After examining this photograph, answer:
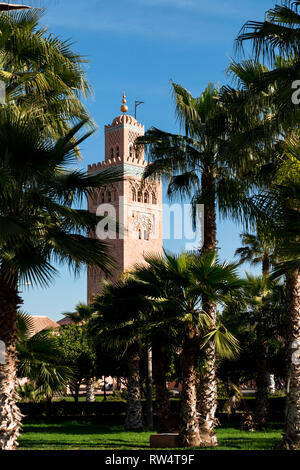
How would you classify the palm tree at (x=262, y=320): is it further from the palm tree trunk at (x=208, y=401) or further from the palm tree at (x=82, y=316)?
the palm tree at (x=82, y=316)

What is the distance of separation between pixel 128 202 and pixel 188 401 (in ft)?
181

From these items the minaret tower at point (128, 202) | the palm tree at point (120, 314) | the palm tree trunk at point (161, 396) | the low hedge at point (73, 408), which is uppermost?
the minaret tower at point (128, 202)

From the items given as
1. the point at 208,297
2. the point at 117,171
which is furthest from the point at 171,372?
the point at 117,171

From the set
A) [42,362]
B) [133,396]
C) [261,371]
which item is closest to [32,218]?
[42,362]

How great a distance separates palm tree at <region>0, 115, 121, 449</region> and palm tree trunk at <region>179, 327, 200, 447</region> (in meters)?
5.58

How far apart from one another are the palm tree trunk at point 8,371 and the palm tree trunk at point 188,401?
17.9 ft

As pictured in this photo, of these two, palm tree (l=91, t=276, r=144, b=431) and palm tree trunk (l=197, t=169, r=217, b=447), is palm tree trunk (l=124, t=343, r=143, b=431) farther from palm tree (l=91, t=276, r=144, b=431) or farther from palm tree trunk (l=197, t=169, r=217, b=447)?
palm tree trunk (l=197, t=169, r=217, b=447)

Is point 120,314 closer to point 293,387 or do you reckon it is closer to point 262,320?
point 293,387

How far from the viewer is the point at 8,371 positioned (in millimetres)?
9930

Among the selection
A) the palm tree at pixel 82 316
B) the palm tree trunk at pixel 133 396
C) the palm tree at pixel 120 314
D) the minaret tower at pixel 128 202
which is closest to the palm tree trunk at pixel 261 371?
the palm tree trunk at pixel 133 396

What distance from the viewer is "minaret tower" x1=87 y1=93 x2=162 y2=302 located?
68.9m

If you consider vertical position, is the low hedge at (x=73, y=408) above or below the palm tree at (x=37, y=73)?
below

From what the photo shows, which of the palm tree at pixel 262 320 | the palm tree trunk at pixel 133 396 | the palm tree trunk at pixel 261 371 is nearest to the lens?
the palm tree at pixel 262 320

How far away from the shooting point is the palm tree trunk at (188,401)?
14.6 metres
